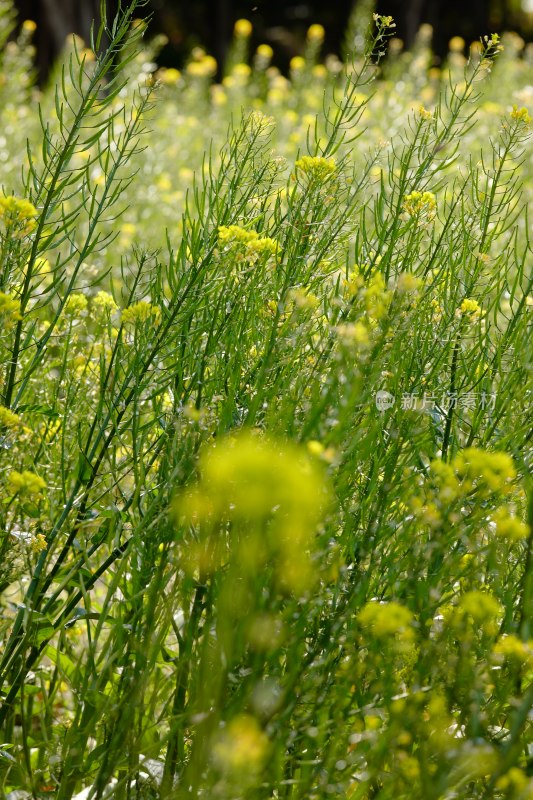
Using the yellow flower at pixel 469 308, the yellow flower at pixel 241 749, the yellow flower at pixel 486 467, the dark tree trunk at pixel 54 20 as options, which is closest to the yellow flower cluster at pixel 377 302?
the yellow flower at pixel 486 467

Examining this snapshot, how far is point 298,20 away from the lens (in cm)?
1638

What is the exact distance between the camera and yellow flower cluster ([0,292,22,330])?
1.49 metres

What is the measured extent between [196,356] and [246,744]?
3.05 feet

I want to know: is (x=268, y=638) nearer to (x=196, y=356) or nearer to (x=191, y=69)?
(x=196, y=356)

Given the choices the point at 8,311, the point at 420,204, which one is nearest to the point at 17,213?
the point at 8,311

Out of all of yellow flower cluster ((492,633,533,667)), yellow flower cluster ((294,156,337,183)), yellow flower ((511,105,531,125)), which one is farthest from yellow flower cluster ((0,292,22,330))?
yellow flower ((511,105,531,125))

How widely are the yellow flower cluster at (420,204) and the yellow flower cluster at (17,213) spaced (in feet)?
2.52

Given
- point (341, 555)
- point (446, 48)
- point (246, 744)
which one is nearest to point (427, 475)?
point (341, 555)

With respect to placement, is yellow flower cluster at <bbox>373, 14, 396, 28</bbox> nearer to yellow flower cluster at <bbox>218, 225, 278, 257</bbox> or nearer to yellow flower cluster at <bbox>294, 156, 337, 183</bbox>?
yellow flower cluster at <bbox>294, 156, 337, 183</bbox>

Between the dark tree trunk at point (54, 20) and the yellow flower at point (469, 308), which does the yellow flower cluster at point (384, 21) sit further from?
the dark tree trunk at point (54, 20)

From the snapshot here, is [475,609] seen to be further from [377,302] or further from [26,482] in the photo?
[26,482]

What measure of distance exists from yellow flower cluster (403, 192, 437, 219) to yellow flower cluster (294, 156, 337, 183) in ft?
0.58

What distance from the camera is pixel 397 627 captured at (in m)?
1.12

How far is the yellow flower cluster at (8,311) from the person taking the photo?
149 centimetres
